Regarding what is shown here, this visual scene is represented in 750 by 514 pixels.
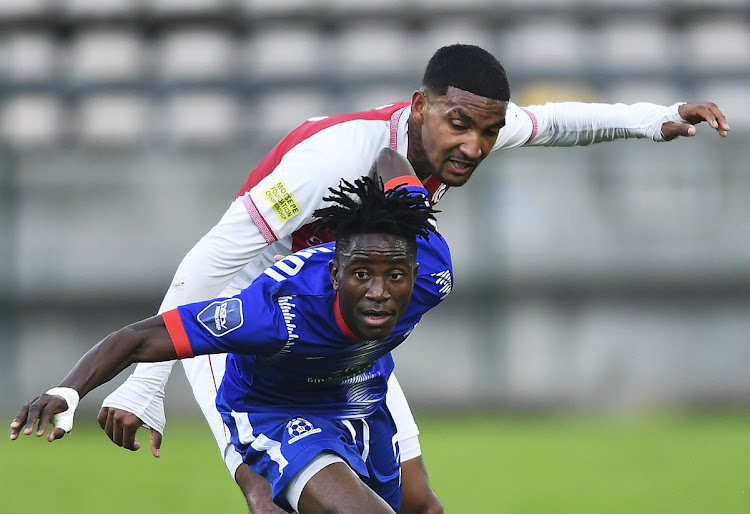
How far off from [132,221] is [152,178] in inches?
20.0

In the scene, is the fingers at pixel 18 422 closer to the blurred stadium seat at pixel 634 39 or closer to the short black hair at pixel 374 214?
the short black hair at pixel 374 214

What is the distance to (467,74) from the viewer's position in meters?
4.61

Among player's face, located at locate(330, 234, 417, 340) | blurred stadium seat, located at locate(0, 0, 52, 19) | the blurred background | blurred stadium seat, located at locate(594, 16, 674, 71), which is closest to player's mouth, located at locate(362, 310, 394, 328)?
player's face, located at locate(330, 234, 417, 340)

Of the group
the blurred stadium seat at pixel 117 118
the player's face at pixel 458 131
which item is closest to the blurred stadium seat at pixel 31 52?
the blurred stadium seat at pixel 117 118

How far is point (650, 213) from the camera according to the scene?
1259 centimetres

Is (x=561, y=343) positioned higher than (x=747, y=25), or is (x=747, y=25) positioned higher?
(x=747, y=25)

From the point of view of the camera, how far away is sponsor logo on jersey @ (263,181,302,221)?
14.8 feet

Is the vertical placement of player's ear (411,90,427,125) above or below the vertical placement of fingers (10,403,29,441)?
above

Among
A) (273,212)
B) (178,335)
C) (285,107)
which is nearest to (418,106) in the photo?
(273,212)

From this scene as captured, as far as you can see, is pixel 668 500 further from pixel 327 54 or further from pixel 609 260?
pixel 327 54

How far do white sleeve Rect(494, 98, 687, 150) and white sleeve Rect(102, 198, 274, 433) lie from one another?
46.5 inches

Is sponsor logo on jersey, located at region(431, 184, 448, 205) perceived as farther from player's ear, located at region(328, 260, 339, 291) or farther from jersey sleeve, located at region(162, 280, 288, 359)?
jersey sleeve, located at region(162, 280, 288, 359)

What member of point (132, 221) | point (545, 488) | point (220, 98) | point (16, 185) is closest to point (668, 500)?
point (545, 488)

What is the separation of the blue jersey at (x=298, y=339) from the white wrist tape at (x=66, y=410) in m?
0.44
